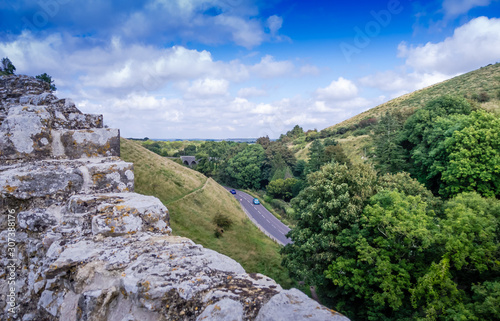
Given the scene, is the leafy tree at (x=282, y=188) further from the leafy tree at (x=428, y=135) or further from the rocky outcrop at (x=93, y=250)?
the rocky outcrop at (x=93, y=250)

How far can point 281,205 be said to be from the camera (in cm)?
4572

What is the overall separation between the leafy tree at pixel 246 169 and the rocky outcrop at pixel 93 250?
5820cm

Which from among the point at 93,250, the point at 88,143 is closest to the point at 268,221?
the point at 88,143

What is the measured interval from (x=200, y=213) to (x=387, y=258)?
1867 centimetres

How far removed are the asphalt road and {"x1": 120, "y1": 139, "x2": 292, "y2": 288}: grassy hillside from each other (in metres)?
4.08

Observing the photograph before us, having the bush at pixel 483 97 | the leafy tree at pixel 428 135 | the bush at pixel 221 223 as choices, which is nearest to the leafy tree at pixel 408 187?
the leafy tree at pixel 428 135

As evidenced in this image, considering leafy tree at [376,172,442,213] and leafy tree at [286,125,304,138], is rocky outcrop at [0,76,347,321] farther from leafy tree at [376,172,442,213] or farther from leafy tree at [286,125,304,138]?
leafy tree at [286,125,304,138]

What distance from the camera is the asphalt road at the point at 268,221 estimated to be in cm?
3128

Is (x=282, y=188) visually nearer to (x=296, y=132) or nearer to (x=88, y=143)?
(x=88, y=143)

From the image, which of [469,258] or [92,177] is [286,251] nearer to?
[469,258]

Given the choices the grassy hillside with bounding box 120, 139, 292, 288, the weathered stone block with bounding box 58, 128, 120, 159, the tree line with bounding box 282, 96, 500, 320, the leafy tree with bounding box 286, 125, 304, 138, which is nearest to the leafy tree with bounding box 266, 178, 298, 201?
the grassy hillside with bounding box 120, 139, 292, 288

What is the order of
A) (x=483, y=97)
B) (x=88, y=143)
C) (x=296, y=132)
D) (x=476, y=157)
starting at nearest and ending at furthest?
(x=88, y=143)
(x=476, y=157)
(x=483, y=97)
(x=296, y=132)

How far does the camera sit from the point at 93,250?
3514 millimetres

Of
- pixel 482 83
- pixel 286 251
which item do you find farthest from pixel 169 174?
pixel 482 83
